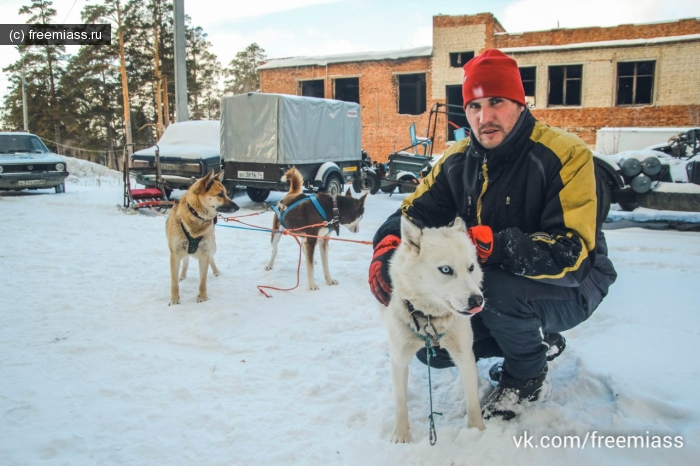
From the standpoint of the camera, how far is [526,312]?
1.77 metres

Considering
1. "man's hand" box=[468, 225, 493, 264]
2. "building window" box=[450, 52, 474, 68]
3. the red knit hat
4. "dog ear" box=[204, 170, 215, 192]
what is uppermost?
"building window" box=[450, 52, 474, 68]

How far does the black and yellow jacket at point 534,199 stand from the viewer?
167cm

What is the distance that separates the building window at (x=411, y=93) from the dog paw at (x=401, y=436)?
19.8 m

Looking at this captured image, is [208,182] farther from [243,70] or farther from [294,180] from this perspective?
[243,70]

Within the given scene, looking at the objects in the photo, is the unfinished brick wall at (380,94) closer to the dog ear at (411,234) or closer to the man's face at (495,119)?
the man's face at (495,119)

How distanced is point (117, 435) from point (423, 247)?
60.9 inches

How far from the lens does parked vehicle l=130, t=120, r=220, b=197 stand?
9.52 m

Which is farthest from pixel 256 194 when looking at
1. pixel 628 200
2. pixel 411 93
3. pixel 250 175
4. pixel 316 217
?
pixel 411 93

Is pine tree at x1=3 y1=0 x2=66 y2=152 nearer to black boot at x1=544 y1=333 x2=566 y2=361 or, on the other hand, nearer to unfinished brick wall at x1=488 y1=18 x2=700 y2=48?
unfinished brick wall at x1=488 y1=18 x2=700 y2=48

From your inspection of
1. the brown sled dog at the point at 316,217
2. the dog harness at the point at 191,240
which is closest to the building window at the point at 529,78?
the brown sled dog at the point at 316,217

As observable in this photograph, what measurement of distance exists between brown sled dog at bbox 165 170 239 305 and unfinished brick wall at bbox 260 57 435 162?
54.7ft

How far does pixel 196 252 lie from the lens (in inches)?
154

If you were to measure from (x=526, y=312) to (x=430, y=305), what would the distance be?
0.38m

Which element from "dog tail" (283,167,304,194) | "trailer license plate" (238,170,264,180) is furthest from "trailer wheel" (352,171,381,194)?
"dog tail" (283,167,304,194)
